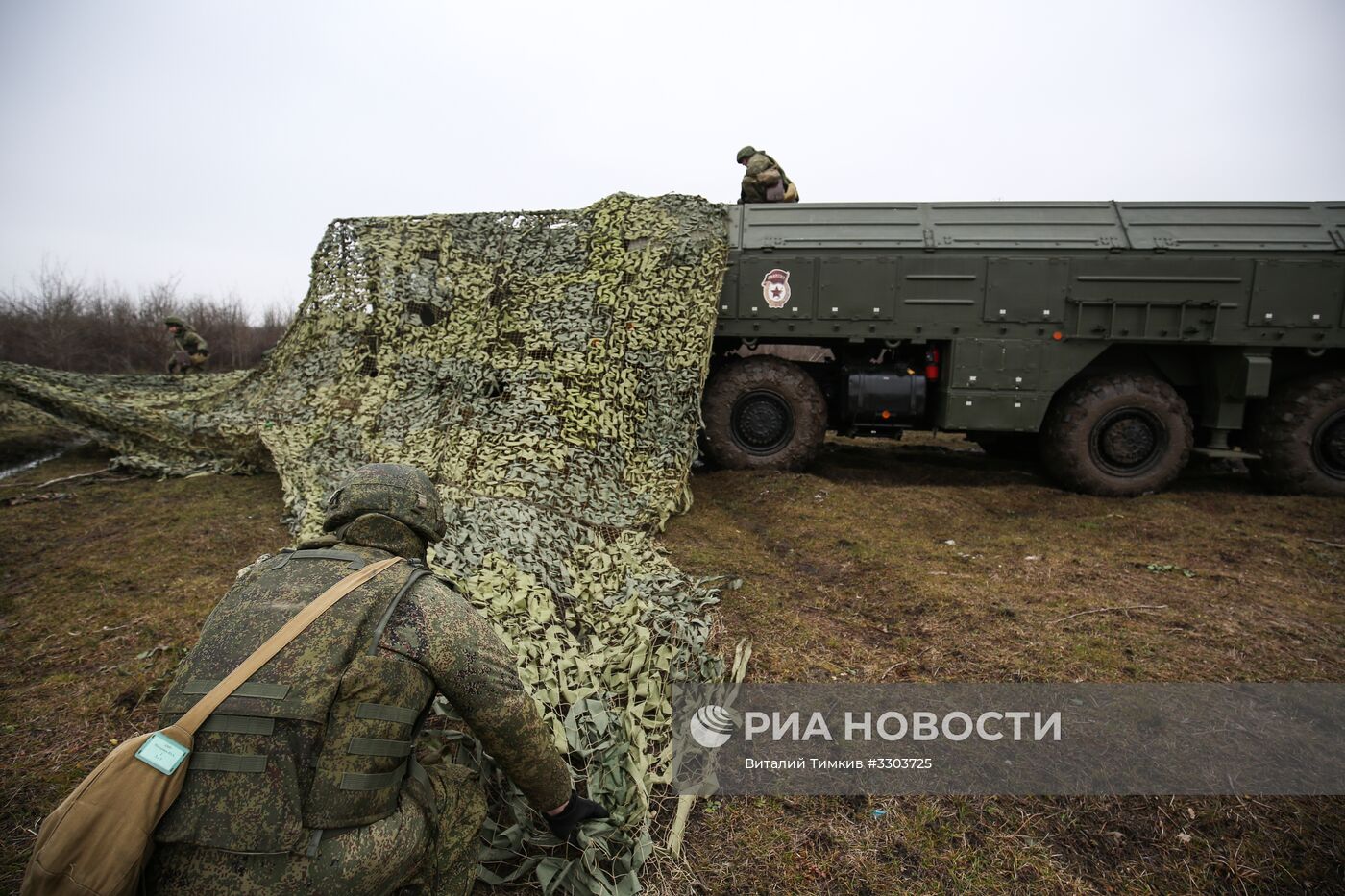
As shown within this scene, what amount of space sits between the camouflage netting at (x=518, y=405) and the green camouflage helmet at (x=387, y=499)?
1131 mm

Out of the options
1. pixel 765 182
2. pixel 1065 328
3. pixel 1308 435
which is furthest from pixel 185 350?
pixel 1308 435

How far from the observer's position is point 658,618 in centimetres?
354

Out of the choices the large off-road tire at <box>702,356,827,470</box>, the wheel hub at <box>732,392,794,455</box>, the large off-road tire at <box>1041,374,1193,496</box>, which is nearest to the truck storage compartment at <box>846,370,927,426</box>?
the large off-road tire at <box>702,356,827,470</box>

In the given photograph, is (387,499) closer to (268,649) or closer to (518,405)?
(268,649)

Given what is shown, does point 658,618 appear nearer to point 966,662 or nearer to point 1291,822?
point 966,662

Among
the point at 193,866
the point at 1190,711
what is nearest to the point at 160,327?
the point at 193,866

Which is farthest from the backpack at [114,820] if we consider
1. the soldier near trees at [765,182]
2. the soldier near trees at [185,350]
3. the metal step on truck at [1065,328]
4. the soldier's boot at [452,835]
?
the soldier near trees at [185,350]

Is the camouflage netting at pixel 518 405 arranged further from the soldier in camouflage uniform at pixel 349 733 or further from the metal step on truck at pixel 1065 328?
the soldier in camouflage uniform at pixel 349 733

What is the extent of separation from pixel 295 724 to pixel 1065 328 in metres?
6.79

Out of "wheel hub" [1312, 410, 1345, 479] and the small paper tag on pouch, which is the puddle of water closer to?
the small paper tag on pouch

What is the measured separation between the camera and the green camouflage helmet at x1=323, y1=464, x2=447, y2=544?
2.03 metres

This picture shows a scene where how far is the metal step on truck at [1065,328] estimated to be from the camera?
6.24 metres

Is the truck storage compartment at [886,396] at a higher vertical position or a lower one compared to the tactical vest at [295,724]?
higher

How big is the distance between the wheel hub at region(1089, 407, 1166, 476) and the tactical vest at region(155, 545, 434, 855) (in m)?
6.65
